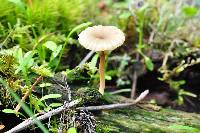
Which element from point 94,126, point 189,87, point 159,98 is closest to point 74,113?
point 94,126

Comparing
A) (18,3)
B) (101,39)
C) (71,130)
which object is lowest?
(71,130)

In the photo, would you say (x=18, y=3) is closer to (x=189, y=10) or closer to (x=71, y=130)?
(x=71, y=130)

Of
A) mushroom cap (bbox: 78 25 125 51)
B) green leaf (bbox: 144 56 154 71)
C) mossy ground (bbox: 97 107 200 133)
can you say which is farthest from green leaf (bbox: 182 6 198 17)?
mushroom cap (bbox: 78 25 125 51)

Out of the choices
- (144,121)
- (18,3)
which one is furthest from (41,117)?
(18,3)

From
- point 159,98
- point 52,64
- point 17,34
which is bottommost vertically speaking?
point 159,98

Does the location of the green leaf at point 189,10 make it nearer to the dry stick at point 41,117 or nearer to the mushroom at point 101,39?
the mushroom at point 101,39

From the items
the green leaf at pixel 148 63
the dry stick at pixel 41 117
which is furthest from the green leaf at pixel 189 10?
the dry stick at pixel 41 117

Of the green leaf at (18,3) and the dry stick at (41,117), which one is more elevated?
the green leaf at (18,3)

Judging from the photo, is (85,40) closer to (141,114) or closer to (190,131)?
(141,114)
